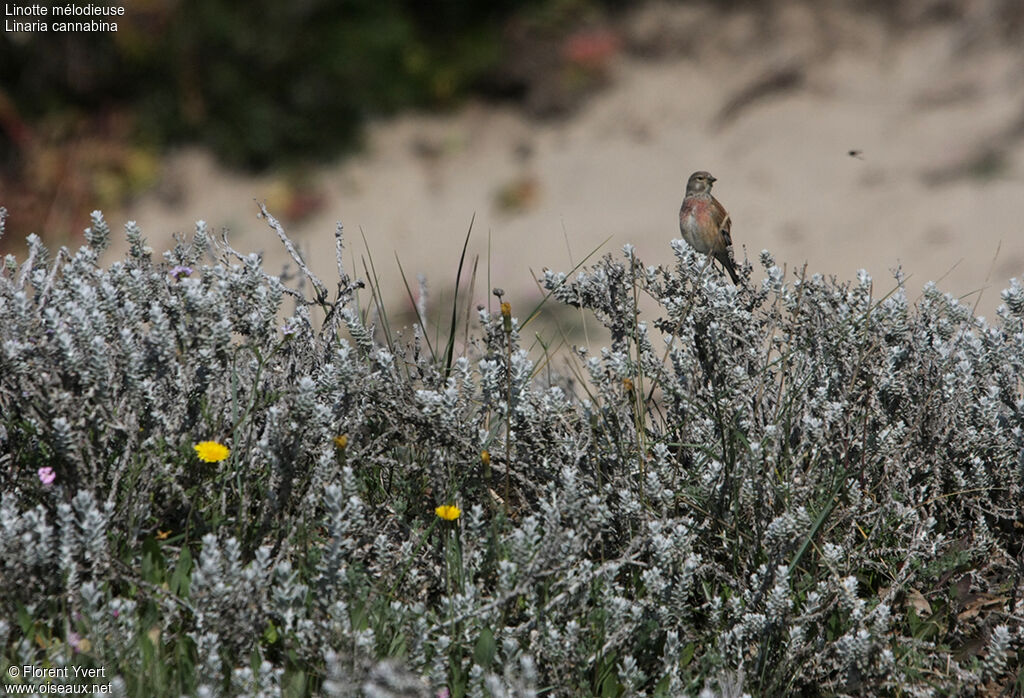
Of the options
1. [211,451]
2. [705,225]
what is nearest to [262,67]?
[705,225]

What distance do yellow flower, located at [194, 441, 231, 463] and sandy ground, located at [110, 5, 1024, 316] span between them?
14.2 ft

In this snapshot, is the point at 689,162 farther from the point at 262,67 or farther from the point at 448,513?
the point at 448,513

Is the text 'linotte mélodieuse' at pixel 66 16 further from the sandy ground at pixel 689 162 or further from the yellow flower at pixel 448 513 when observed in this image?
the yellow flower at pixel 448 513

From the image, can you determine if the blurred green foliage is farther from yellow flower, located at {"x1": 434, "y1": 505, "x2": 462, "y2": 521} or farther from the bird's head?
yellow flower, located at {"x1": 434, "y1": 505, "x2": 462, "y2": 521}

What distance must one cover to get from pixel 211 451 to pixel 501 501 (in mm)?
706

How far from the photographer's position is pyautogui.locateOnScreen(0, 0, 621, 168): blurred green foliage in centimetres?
756

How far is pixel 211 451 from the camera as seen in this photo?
2463 millimetres

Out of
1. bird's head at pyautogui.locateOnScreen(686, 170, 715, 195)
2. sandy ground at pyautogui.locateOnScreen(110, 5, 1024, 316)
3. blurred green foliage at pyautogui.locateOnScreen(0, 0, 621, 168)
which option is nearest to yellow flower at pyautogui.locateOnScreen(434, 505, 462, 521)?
bird's head at pyautogui.locateOnScreen(686, 170, 715, 195)

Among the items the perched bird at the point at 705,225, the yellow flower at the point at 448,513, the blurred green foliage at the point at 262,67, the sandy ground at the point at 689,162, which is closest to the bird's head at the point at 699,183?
→ the perched bird at the point at 705,225

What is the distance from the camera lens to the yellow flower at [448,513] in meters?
2.45

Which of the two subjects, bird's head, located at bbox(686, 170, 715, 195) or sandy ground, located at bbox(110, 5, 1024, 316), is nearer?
bird's head, located at bbox(686, 170, 715, 195)

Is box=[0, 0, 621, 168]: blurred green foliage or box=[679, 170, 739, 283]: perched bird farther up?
box=[0, 0, 621, 168]: blurred green foliage

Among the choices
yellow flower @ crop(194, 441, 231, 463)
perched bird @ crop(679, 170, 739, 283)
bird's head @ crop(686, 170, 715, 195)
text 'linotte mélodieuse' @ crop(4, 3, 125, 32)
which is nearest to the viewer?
yellow flower @ crop(194, 441, 231, 463)

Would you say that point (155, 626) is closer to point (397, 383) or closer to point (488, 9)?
point (397, 383)
